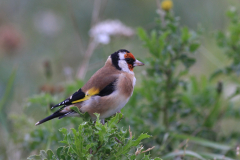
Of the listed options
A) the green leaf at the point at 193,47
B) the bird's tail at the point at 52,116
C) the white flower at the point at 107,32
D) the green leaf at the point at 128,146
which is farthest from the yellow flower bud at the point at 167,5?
the green leaf at the point at 128,146

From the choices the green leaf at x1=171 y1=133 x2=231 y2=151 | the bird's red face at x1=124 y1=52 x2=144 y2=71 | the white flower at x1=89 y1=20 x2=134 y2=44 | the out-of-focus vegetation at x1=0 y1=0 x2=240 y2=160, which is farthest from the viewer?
the white flower at x1=89 y1=20 x2=134 y2=44

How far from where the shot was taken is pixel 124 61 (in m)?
2.75

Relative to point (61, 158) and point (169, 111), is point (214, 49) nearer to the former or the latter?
point (169, 111)

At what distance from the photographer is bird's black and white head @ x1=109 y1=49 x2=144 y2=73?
Answer: 8.98 feet

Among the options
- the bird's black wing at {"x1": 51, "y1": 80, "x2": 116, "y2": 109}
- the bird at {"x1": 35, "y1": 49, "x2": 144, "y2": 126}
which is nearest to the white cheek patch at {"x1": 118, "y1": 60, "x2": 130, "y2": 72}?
the bird at {"x1": 35, "y1": 49, "x2": 144, "y2": 126}

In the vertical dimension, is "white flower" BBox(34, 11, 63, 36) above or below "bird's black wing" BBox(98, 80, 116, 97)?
above

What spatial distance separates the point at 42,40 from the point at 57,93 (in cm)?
281

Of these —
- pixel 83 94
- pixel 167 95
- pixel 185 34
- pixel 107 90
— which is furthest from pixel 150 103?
pixel 83 94

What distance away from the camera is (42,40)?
6.41 m

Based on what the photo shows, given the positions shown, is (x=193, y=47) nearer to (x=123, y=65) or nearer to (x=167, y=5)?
(x=167, y=5)

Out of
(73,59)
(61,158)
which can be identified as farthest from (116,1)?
(61,158)

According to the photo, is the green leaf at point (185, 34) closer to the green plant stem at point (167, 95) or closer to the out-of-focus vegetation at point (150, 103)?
the out-of-focus vegetation at point (150, 103)

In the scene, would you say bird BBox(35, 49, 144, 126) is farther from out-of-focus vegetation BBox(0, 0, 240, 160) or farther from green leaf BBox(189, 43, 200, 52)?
green leaf BBox(189, 43, 200, 52)

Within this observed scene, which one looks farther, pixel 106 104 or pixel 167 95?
pixel 167 95
